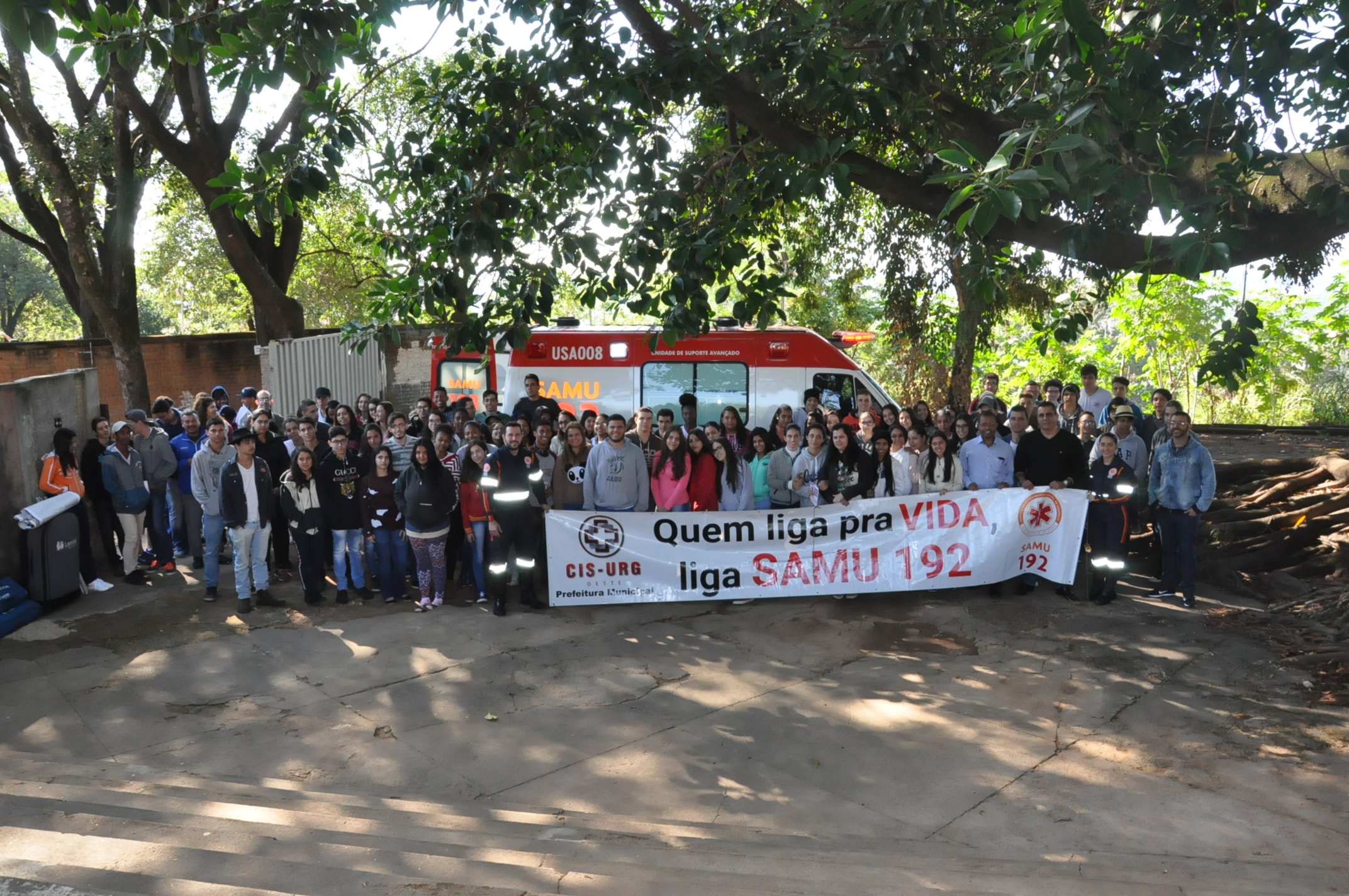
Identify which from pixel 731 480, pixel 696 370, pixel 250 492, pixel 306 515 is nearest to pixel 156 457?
pixel 250 492

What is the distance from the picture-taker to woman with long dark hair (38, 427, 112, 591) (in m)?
9.78

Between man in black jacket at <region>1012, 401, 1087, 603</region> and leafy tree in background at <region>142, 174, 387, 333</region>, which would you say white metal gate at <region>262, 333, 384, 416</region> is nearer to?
leafy tree in background at <region>142, 174, 387, 333</region>

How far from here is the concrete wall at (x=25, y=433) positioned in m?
9.26

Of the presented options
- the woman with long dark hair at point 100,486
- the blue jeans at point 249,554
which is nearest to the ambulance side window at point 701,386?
the blue jeans at point 249,554

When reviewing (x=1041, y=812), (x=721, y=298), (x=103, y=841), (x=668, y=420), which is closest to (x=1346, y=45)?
(x=721, y=298)

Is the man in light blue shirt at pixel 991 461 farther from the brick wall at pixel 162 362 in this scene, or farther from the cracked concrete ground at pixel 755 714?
the brick wall at pixel 162 362

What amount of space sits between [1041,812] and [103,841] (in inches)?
186

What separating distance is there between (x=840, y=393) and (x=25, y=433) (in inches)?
365

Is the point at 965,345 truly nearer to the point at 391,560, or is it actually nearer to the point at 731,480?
the point at 731,480

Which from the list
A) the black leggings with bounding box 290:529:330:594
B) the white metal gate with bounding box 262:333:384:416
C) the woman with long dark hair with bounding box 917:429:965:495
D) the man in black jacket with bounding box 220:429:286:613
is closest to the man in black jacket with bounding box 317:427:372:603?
the black leggings with bounding box 290:529:330:594

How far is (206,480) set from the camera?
9.60 meters

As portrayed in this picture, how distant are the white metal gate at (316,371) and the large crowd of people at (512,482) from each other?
19.3ft

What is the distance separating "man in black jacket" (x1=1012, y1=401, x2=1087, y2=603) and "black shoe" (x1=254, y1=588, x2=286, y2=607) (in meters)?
7.36

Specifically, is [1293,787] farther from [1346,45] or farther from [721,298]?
[721,298]
